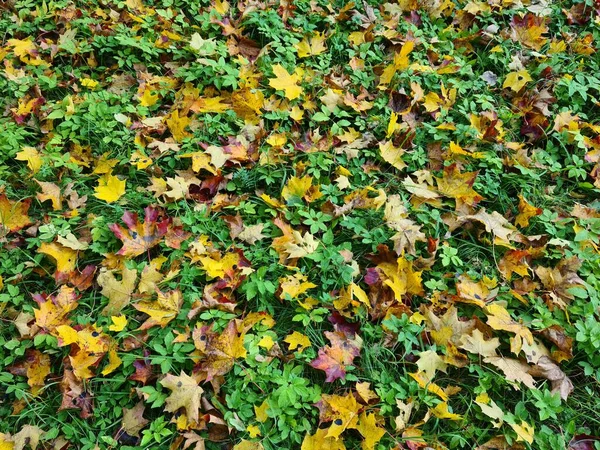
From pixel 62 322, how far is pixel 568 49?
340 centimetres

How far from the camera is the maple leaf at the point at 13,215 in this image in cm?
237

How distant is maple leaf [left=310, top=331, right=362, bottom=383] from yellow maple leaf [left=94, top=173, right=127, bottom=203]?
48.8 inches

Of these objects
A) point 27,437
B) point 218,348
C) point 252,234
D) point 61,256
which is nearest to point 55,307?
point 61,256

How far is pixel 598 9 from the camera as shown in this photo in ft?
11.4

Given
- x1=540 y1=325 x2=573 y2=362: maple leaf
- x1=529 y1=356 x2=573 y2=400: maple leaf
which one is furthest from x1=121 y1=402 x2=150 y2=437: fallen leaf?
x1=540 y1=325 x2=573 y2=362: maple leaf

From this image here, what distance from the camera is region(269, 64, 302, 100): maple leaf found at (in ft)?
9.31

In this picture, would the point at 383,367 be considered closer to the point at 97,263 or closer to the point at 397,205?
the point at 397,205

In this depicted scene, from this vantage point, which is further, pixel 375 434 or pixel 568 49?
pixel 568 49

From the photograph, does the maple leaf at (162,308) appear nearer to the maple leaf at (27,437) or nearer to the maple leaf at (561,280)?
the maple leaf at (27,437)

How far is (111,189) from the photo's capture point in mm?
2447

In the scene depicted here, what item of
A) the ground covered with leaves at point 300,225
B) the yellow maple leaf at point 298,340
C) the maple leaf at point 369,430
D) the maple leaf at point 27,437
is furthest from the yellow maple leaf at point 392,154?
the maple leaf at point 27,437

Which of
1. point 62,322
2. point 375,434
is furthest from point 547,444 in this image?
point 62,322

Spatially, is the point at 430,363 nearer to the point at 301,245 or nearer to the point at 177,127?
the point at 301,245

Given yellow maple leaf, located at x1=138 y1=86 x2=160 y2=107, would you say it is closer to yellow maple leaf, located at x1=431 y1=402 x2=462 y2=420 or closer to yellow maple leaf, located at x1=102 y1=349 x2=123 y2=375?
yellow maple leaf, located at x1=102 y1=349 x2=123 y2=375
